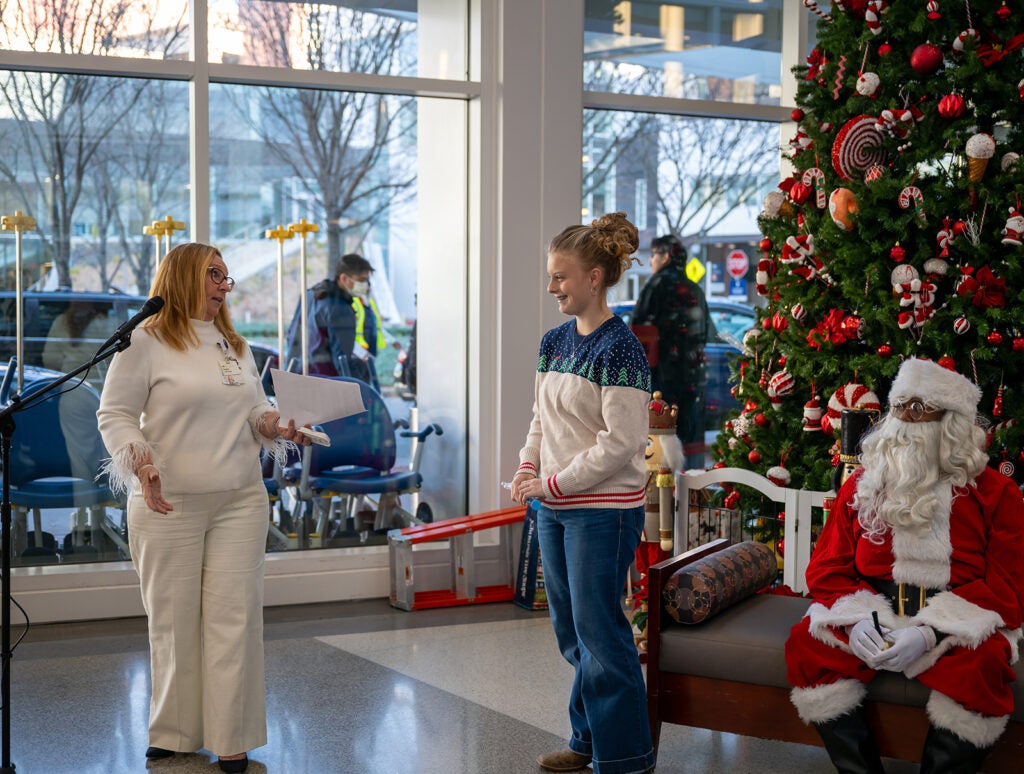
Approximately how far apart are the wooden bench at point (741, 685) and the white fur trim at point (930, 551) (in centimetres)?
26

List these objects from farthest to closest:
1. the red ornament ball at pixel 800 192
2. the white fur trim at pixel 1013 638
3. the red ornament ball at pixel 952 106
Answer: the red ornament ball at pixel 800 192 < the red ornament ball at pixel 952 106 < the white fur trim at pixel 1013 638

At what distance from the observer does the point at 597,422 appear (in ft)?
10.2

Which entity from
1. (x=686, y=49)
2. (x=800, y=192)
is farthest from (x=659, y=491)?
(x=686, y=49)

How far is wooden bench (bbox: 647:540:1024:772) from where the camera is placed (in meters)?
3.00

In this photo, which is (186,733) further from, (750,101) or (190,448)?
(750,101)

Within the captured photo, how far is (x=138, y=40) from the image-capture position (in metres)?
5.14

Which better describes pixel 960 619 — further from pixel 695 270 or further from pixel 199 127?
pixel 199 127

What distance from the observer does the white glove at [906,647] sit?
288cm

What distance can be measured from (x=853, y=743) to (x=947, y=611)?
418 mm

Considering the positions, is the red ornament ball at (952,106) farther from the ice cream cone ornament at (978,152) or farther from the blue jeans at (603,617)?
the blue jeans at (603,617)

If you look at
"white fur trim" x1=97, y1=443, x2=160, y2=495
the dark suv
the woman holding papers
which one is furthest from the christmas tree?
the dark suv

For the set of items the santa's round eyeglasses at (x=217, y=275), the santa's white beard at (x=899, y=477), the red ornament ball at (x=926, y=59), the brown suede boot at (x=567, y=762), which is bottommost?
the brown suede boot at (x=567, y=762)

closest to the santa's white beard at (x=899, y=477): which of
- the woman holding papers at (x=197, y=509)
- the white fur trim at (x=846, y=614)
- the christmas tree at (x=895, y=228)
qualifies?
the white fur trim at (x=846, y=614)

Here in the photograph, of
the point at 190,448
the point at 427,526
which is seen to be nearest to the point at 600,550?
the point at 190,448
